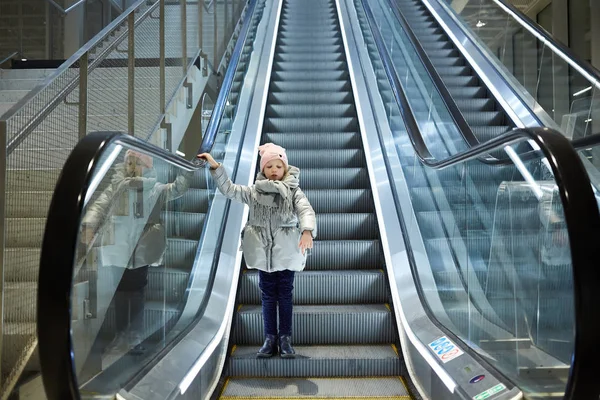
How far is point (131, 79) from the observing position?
14.2 feet

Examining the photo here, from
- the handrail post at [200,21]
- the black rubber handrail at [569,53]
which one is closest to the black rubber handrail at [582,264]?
the black rubber handrail at [569,53]

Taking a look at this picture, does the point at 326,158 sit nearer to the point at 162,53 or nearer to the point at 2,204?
the point at 162,53

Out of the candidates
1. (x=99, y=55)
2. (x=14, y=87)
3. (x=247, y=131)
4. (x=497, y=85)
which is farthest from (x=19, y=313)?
(x=497, y=85)

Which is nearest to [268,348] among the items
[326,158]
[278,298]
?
[278,298]

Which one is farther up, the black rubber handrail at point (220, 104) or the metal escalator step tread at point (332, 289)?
the black rubber handrail at point (220, 104)

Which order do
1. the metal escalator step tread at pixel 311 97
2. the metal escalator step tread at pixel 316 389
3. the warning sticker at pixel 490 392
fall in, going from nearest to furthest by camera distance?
the warning sticker at pixel 490 392 → the metal escalator step tread at pixel 316 389 → the metal escalator step tread at pixel 311 97

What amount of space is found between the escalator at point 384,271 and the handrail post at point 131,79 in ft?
2.08

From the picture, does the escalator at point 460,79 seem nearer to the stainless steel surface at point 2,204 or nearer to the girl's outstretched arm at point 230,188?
the girl's outstretched arm at point 230,188

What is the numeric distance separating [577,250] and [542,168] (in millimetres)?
555

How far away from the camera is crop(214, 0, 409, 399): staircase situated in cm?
341

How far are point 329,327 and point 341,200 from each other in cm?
169

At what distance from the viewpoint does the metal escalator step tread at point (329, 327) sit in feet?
12.5

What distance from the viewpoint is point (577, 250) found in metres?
1.74

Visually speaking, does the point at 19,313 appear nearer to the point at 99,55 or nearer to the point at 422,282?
the point at 99,55
